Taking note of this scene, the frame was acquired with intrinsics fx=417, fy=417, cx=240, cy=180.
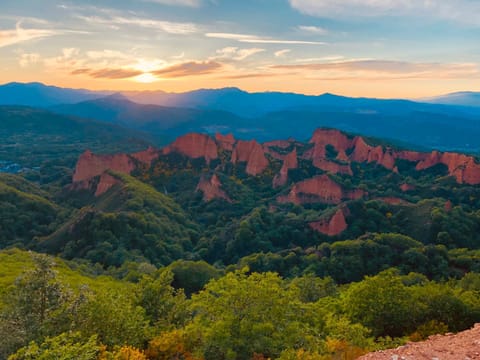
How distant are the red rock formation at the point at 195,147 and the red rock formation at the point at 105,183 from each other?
29.6 metres

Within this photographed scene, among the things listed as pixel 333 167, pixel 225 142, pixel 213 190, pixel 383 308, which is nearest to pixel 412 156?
pixel 333 167

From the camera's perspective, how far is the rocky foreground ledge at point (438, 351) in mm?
12969

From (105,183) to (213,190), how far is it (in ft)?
75.8

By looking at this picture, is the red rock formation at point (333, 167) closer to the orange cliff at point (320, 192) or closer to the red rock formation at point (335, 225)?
the orange cliff at point (320, 192)

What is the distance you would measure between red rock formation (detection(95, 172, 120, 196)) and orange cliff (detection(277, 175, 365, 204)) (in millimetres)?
37367

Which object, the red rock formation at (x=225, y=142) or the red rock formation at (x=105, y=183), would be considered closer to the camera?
the red rock formation at (x=105, y=183)

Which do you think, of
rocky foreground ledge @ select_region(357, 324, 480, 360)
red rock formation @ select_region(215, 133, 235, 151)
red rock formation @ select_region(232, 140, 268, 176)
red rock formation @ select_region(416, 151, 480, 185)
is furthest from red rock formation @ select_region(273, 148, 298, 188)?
rocky foreground ledge @ select_region(357, 324, 480, 360)

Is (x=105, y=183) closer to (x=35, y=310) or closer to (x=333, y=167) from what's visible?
(x=333, y=167)

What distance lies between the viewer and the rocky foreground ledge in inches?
511

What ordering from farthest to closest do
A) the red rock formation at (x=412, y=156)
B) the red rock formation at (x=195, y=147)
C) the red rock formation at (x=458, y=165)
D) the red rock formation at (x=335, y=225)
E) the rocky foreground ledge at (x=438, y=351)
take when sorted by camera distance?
the red rock formation at (x=195, y=147) < the red rock formation at (x=412, y=156) < the red rock formation at (x=458, y=165) < the red rock formation at (x=335, y=225) < the rocky foreground ledge at (x=438, y=351)

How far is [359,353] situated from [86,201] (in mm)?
81307

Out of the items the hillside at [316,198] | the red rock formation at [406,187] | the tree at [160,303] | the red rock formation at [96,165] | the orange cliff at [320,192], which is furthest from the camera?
the red rock formation at [96,165]

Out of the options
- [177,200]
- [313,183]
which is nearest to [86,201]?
[177,200]

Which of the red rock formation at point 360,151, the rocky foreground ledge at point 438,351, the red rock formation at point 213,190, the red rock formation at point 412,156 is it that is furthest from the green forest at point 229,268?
the red rock formation at point 360,151
